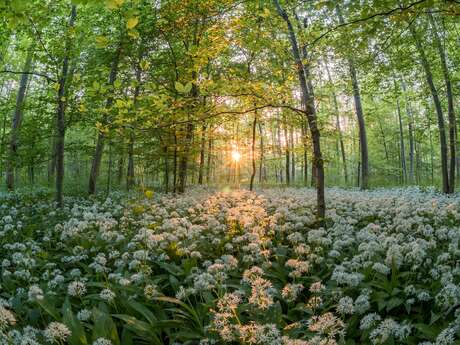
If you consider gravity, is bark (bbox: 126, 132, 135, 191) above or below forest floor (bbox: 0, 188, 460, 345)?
above

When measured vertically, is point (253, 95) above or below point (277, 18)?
below

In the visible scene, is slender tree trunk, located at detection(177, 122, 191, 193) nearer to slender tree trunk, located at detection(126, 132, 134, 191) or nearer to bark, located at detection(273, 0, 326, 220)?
slender tree trunk, located at detection(126, 132, 134, 191)

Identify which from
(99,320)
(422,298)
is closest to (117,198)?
(99,320)

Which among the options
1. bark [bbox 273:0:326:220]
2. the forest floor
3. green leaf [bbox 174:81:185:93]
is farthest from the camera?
bark [bbox 273:0:326:220]

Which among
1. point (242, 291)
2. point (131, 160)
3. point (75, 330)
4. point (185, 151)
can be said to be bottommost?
point (75, 330)

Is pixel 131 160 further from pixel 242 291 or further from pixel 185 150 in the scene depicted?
pixel 242 291

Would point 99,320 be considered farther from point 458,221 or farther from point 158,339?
point 458,221

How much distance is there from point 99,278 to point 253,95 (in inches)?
193

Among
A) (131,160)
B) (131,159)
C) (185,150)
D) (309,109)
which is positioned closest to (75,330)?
(309,109)

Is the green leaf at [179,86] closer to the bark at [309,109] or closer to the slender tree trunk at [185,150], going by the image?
the bark at [309,109]

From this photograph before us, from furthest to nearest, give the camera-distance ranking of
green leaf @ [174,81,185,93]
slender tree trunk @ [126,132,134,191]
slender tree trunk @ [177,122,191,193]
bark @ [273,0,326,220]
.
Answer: slender tree trunk @ [177,122,191,193] < slender tree trunk @ [126,132,134,191] < bark @ [273,0,326,220] < green leaf @ [174,81,185,93]

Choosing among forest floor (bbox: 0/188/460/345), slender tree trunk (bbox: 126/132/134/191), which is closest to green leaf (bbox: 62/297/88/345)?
forest floor (bbox: 0/188/460/345)

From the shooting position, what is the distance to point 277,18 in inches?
376

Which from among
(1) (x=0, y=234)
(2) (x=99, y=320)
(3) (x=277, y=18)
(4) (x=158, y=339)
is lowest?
(4) (x=158, y=339)
